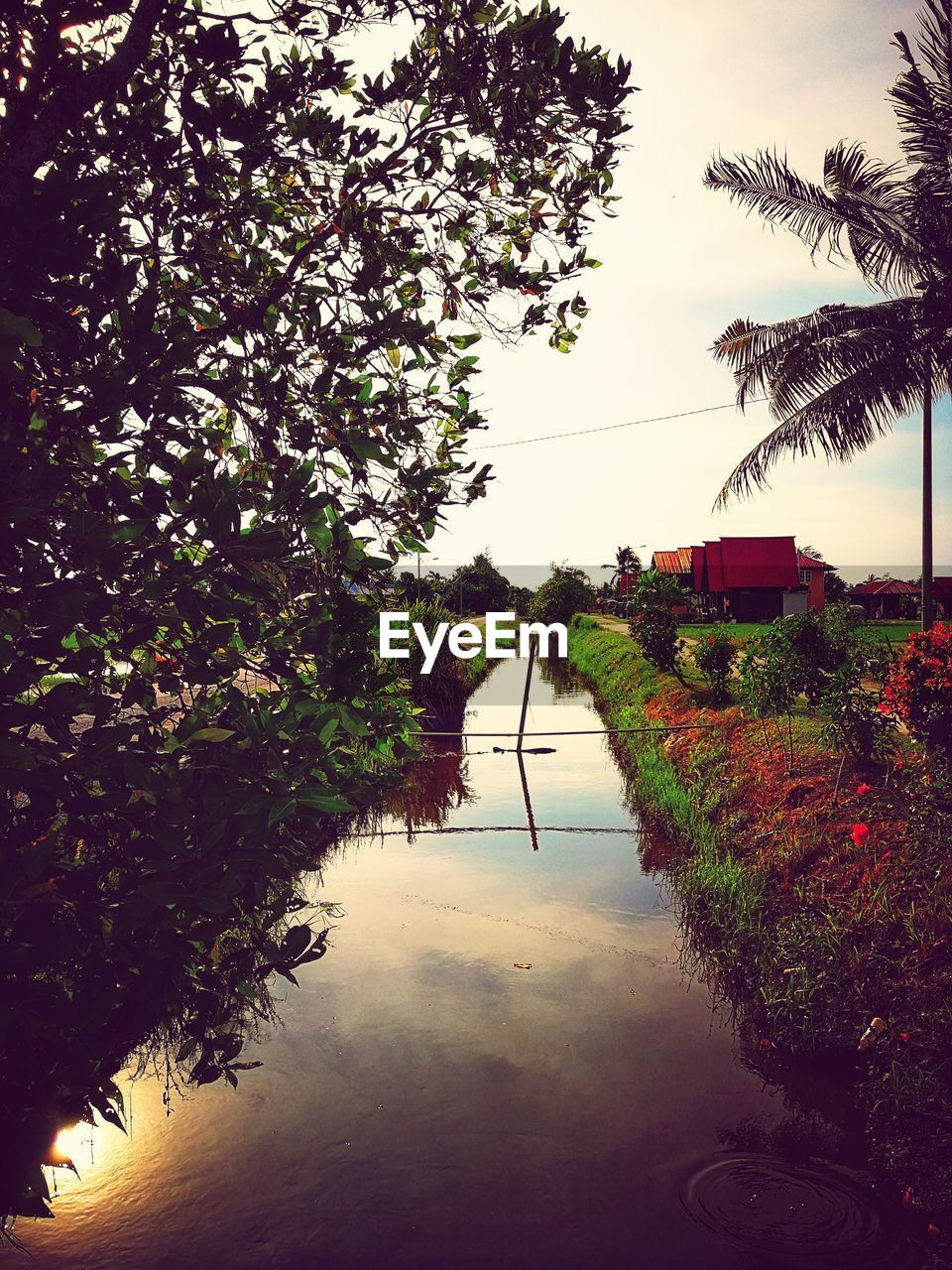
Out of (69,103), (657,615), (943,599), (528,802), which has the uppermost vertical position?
(69,103)

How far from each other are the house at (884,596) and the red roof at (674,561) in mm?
9848

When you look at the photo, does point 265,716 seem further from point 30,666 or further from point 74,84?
point 74,84

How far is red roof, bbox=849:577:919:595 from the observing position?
44.5 meters

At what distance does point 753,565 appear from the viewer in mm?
43375

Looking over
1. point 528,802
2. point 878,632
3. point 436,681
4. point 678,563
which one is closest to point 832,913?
point 878,632

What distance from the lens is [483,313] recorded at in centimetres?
370

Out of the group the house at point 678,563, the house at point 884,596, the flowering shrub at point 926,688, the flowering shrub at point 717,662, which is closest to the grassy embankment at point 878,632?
the flowering shrub at point 717,662

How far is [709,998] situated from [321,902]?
3.70 meters

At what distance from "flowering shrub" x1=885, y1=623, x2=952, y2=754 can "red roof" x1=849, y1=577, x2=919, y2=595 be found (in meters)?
38.2

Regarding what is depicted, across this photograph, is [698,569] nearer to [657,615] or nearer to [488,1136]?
[657,615]

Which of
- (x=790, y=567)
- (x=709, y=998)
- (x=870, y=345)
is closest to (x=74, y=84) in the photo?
(x=709, y=998)
